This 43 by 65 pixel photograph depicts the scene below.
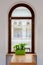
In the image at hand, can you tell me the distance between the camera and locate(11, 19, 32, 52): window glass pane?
433 centimetres

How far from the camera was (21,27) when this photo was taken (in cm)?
437

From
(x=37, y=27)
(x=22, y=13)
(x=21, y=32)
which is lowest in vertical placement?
(x=21, y=32)

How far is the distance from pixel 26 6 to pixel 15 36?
0.84 metres

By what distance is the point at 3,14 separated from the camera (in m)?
4.02

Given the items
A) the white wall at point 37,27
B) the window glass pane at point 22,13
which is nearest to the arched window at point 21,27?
the window glass pane at point 22,13

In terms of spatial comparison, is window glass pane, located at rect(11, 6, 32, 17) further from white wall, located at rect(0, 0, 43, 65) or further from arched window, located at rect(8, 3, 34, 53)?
white wall, located at rect(0, 0, 43, 65)

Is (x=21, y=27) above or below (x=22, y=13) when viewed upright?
below

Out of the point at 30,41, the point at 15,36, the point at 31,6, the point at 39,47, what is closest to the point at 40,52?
the point at 39,47

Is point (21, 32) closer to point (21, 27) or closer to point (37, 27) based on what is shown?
point (21, 27)

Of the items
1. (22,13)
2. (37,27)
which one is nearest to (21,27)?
(22,13)

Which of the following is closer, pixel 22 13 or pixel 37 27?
pixel 37 27

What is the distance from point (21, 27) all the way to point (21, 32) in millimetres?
133

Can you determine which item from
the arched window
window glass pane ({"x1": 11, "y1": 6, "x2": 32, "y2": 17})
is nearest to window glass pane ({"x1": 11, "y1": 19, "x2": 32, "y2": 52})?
the arched window

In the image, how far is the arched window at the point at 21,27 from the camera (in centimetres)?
430
